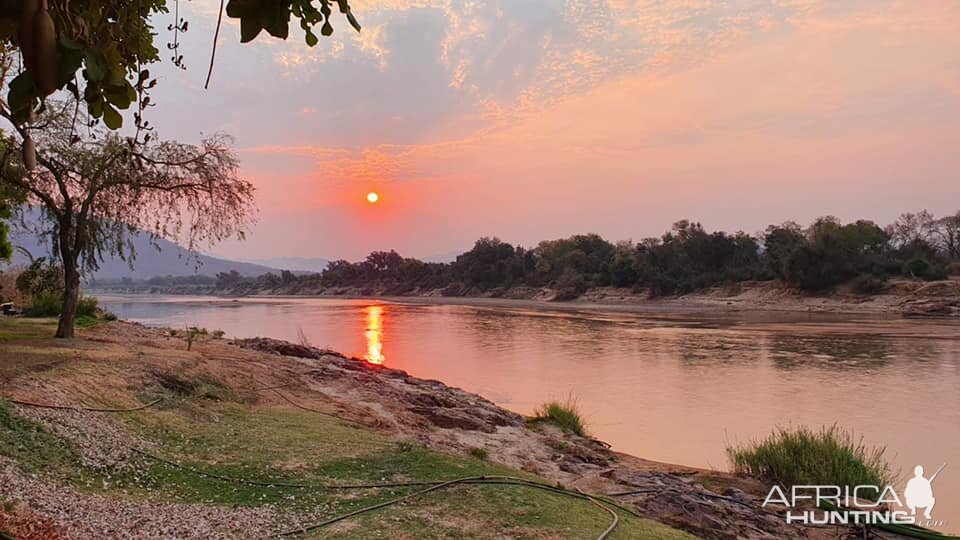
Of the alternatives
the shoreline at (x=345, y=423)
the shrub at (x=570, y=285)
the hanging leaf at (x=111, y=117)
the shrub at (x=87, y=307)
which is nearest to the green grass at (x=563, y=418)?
the shoreline at (x=345, y=423)

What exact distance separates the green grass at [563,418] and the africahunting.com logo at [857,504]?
13.3 ft

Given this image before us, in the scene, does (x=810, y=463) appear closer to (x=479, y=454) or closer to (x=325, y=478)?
(x=479, y=454)

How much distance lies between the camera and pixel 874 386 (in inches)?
640

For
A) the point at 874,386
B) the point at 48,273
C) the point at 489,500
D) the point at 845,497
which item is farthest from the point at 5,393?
the point at 874,386

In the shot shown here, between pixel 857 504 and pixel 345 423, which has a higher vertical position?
pixel 345 423

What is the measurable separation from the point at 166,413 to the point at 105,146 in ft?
23.9

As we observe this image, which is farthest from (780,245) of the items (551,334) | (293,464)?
(293,464)

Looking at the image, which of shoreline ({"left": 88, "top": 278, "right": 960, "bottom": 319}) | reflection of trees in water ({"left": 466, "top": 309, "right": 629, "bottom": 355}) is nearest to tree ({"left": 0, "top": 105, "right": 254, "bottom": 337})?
reflection of trees in water ({"left": 466, "top": 309, "right": 629, "bottom": 355})

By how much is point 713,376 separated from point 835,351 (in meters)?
7.89

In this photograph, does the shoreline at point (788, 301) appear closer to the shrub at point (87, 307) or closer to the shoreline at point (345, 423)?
the shrub at point (87, 307)

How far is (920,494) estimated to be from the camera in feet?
27.9

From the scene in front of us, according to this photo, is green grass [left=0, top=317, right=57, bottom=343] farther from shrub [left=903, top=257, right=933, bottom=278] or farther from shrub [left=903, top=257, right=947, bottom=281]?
shrub [left=903, top=257, right=933, bottom=278]

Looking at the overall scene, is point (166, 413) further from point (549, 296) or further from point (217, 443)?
point (549, 296)

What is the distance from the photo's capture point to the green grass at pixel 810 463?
8.08 metres
